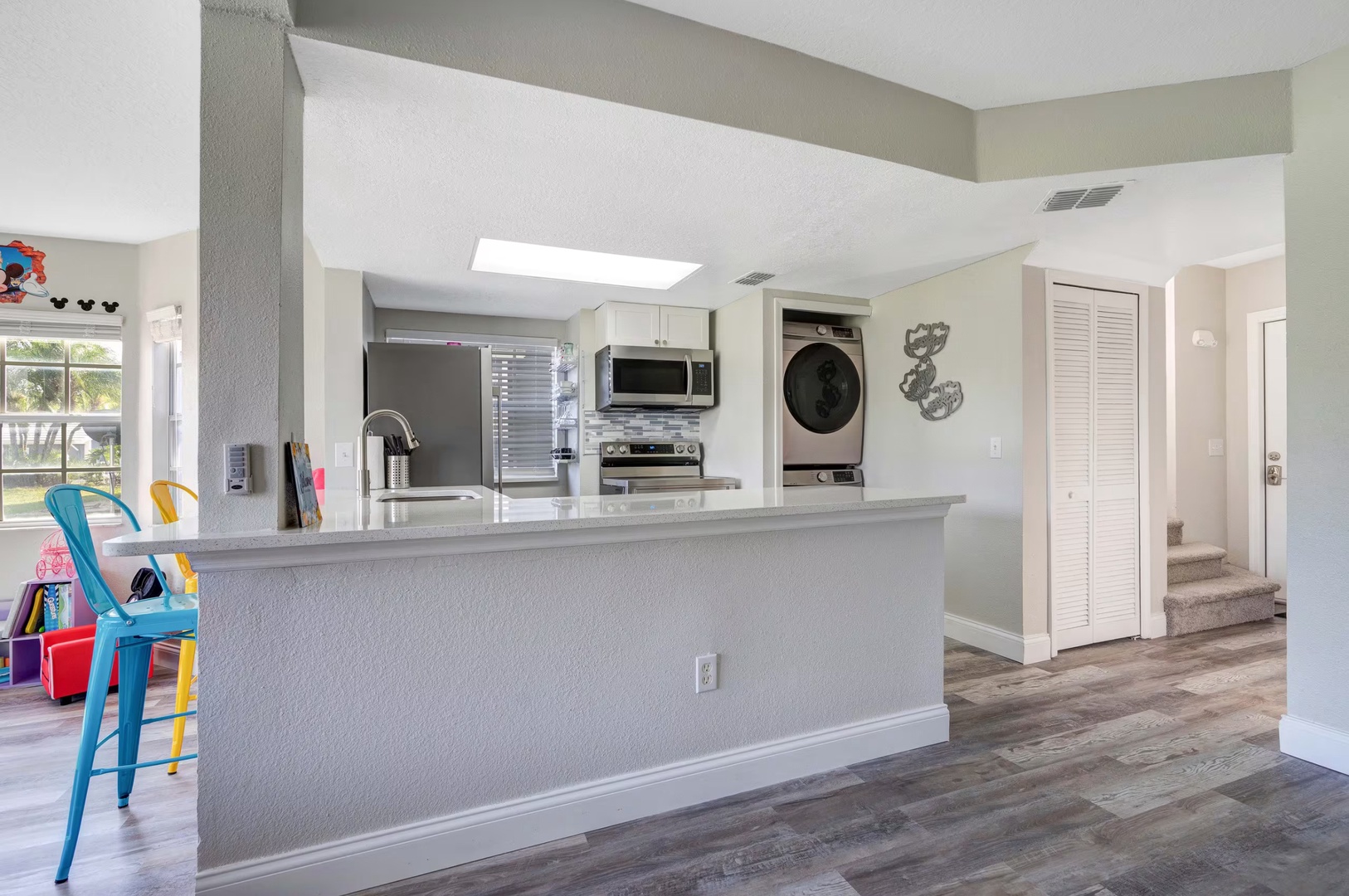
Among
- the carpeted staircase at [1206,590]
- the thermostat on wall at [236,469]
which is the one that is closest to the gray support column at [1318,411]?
the carpeted staircase at [1206,590]

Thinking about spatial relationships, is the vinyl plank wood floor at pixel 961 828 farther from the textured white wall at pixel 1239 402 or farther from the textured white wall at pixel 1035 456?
the textured white wall at pixel 1239 402

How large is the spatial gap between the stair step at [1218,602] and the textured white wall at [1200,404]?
53 cm

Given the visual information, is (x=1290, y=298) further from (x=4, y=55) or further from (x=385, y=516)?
(x=4, y=55)

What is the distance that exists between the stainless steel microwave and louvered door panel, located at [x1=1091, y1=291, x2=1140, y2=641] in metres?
2.24

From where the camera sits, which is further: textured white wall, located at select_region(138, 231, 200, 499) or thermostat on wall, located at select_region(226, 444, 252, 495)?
textured white wall, located at select_region(138, 231, 200, 499)

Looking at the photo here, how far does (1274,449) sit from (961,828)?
4165mm

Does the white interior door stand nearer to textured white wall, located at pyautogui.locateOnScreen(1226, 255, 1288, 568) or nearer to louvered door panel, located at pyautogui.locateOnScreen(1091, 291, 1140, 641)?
textured white wall, located at pyautogui.locateOnScreen(1226, 255, 1288, 568)

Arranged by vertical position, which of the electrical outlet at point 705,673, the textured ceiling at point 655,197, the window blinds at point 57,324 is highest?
the textured ceiling at point 655,197

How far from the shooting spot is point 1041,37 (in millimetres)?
1868

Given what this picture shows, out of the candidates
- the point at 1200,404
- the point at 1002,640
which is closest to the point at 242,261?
the point at 1002,640

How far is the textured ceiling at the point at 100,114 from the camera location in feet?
5.31

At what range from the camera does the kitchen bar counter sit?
56.9 inches

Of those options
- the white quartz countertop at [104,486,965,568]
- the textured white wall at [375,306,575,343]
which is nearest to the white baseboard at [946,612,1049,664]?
the white quartz countertop at [104,486,965,568]

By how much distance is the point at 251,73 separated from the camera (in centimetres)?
148
